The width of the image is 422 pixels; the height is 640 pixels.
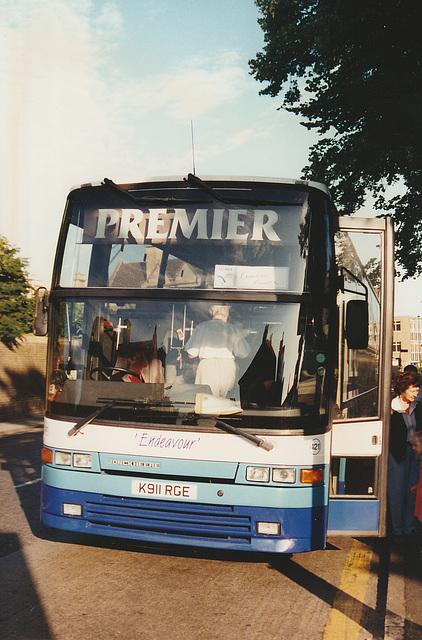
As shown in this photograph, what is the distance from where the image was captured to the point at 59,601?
15.0ft

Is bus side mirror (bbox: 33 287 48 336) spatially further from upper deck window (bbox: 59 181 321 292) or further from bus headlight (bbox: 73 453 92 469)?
bus headlight (bbox: 73 453 92 469)

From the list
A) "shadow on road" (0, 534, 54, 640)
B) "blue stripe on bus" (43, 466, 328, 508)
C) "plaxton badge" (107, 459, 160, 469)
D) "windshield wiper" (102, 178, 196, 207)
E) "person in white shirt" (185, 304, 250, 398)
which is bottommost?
"shadow on road" (0, 534, 54, 640)

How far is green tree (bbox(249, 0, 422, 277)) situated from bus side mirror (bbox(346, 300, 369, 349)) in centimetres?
924

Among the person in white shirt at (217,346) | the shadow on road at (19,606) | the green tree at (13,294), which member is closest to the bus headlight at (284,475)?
the person in white shirt at (217,346)

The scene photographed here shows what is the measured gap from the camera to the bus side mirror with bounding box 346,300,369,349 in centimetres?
526

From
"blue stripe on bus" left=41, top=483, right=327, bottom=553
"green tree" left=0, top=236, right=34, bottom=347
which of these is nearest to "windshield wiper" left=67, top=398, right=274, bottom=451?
"blue stripe on bus" left=41, top=483, right=327, bottom=553

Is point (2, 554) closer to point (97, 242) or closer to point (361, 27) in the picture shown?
point (97, 242)

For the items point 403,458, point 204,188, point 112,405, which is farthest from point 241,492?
point 204,188

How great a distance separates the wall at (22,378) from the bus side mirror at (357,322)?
16814mm

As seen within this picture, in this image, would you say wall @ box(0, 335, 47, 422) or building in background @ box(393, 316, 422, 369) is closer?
wall @ box(0, 335, 47, 422)

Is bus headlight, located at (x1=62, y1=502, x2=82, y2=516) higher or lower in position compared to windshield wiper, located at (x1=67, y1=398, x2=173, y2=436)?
lower

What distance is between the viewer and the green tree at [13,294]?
1969 cm

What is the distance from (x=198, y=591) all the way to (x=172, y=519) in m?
0.55

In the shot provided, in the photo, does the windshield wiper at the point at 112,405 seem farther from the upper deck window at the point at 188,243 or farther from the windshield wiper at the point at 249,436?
the upper deck window at the point at 188,243
